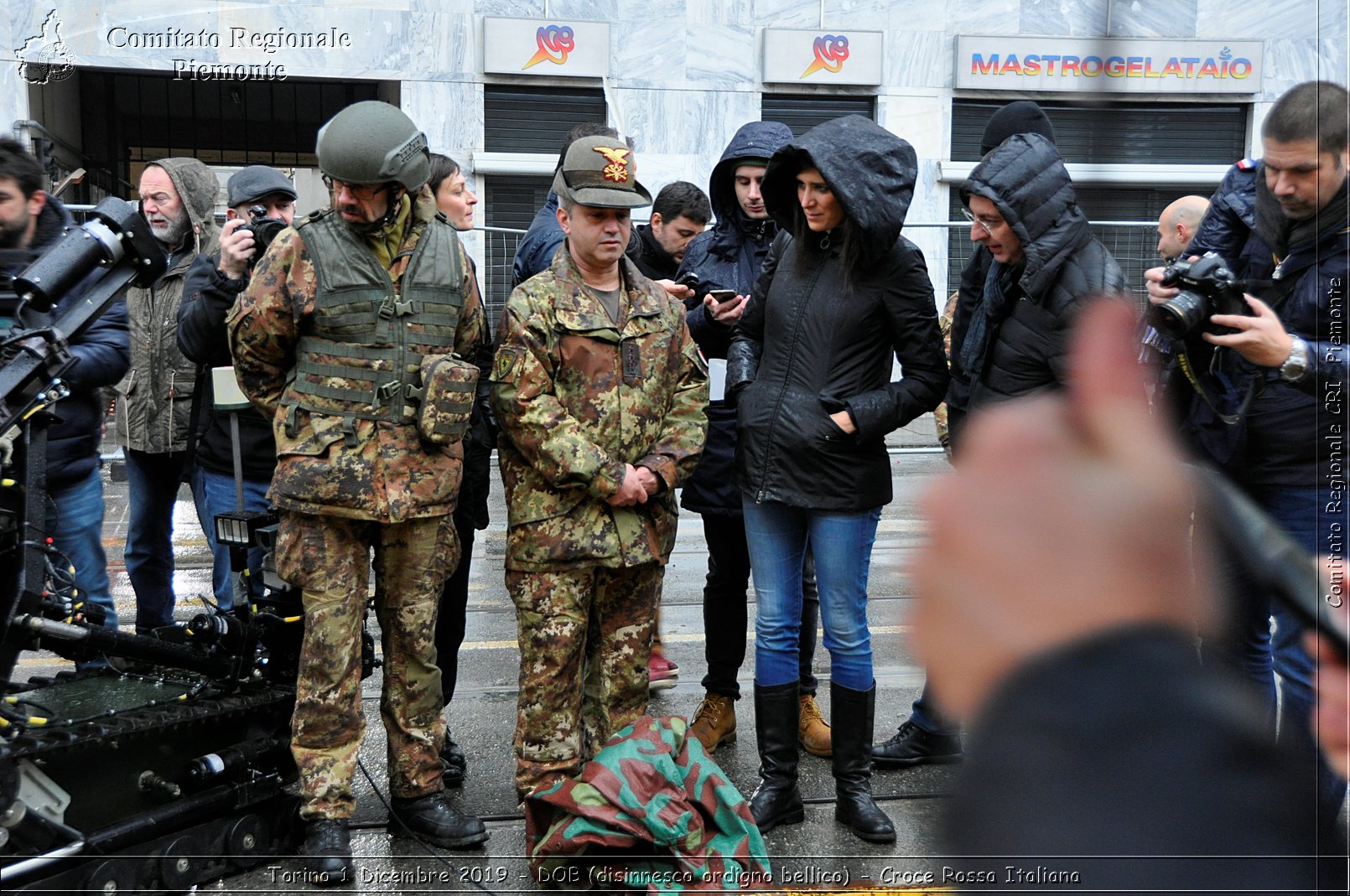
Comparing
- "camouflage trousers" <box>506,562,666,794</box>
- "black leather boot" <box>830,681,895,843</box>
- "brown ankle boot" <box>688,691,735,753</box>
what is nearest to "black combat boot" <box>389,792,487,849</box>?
"camouflage trousers" <box>506,562,666,794</box>

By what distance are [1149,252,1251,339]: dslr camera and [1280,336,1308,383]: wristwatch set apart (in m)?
0.14

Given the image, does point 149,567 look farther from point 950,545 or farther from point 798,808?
point 950,545

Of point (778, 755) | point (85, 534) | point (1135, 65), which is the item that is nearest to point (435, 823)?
point (778, 755)

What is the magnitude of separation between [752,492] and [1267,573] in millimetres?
2871

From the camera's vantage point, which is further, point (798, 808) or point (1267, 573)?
point (798, 808)

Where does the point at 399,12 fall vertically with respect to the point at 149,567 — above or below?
above

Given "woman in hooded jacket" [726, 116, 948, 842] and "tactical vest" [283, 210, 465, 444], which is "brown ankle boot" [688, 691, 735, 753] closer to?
"woman in hooded jacket" [726, 116, 948, 842]

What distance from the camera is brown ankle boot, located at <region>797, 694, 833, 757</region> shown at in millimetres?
4605

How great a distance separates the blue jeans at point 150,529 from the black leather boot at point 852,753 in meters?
2.84

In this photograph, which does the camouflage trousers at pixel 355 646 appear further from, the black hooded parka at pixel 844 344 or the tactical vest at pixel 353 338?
the black hooded parka at pixel 844 344

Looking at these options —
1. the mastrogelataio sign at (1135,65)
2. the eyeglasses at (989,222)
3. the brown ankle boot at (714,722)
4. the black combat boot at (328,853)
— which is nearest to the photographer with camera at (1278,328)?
the eyeglasses at (989,222)

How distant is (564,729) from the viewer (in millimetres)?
3930

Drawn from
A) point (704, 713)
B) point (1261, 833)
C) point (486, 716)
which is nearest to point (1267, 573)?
point (1261, 833)

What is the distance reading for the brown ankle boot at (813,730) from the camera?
15.1 feet
